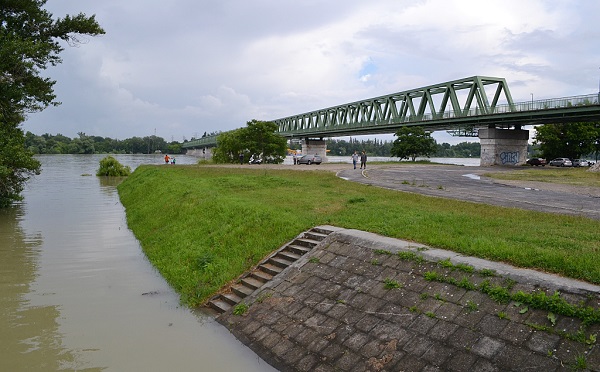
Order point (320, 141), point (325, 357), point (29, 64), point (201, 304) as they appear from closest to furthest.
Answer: point (325, 357), point (201, 304), point (29, 64), point (320, 141)

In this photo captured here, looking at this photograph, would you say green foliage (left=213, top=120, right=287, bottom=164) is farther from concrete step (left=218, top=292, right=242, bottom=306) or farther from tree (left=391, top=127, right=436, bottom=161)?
concrete step (left=218, top=292, right=242, bottom=306)

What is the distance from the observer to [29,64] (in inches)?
926

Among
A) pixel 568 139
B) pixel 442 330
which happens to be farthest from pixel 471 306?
pixel 568 139

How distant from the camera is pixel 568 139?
69625 millimetres

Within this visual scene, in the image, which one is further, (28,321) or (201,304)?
(201,304)

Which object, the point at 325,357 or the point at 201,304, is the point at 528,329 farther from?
the point at 201,304

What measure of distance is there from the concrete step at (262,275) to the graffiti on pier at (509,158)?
5836 cm

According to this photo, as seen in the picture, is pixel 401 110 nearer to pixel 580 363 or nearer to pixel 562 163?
pixel 562 163

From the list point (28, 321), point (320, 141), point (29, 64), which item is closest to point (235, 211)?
point (28, 321)

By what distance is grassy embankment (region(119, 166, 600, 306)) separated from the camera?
31.5 ft

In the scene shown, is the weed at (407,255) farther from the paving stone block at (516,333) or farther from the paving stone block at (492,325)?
the paving stone block at (516,333)

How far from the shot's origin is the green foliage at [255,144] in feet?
230

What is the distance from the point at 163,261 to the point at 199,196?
8.03 m

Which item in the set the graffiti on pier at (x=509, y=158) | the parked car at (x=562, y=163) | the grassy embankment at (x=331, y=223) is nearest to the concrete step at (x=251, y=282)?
the grassy embankment at (x=331, y=223)
